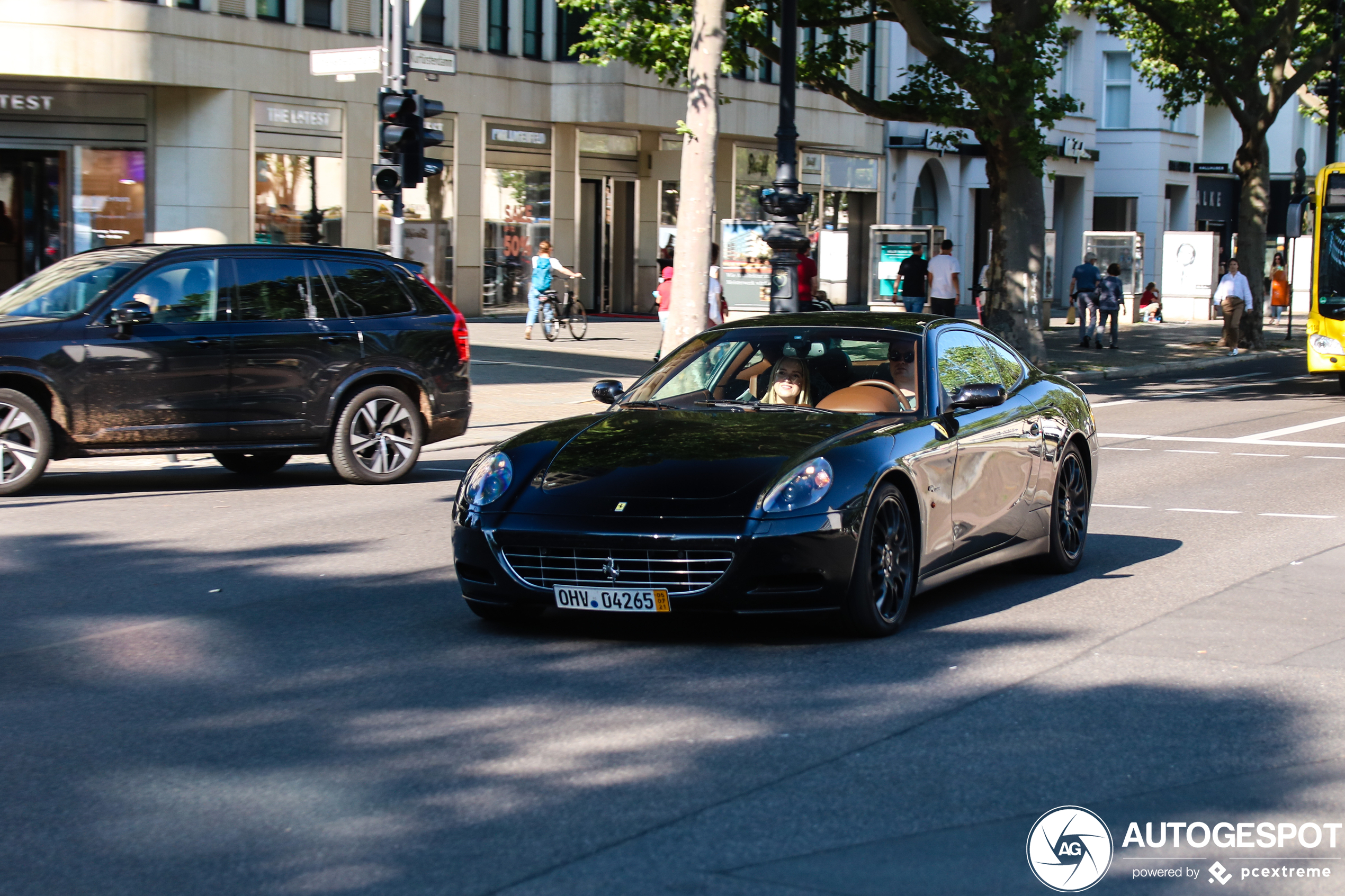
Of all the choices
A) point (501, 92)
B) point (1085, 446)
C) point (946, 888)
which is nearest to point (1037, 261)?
point (501, 92)

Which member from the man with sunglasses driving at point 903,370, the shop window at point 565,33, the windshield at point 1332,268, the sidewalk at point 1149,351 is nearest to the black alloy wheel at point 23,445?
the man with sunglasses driving at point 903,370

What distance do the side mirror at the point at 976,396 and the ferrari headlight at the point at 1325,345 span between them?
17445 millimetres

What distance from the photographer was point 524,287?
122 feet

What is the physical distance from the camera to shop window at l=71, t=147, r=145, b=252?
96.8 ft

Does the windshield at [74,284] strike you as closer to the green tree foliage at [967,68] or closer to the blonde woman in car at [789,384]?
the blonde woman in car at [789,384]

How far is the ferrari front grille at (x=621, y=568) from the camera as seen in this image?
675 cm

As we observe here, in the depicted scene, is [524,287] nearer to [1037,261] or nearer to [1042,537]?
[1037,261]

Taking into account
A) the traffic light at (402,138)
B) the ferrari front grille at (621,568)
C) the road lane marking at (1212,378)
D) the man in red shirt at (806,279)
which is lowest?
the ferrari front grille at (621,568)

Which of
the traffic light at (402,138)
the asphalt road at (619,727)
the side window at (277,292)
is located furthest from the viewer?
the traffic light at (402,138)

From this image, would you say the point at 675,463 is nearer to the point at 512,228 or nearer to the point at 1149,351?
the point at 1149,351

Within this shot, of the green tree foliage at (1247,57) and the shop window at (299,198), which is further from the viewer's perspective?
the green tree foliage at (1247,57)

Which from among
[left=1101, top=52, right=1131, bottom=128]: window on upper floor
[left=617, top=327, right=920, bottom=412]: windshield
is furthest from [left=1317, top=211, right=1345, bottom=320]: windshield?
[left=1101, top=52, right=1131, bottom=128]: window on upper floor

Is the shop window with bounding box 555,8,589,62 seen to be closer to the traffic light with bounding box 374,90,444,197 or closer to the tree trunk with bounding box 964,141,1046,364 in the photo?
the tree trunk with bounding box 964,141,1046,364

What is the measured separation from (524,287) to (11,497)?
25485mm
